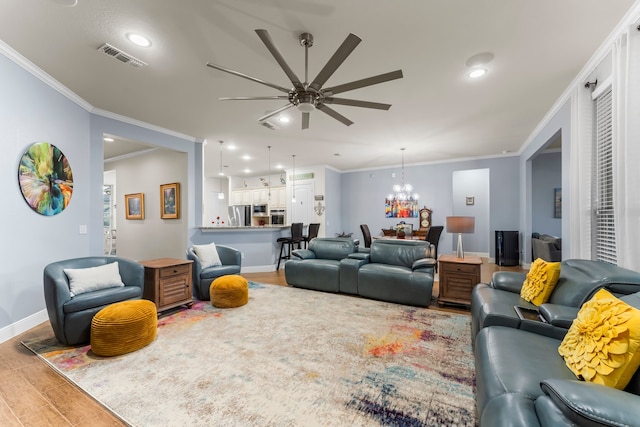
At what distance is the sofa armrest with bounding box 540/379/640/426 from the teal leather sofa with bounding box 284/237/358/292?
3430 millimetres

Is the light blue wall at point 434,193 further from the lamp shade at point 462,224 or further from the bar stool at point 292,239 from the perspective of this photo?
the lamp shade at point 462,224

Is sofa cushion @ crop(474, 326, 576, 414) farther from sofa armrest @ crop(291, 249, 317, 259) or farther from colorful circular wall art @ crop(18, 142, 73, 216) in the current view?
colorful circular wall art @ crop(18, 142, 73, 216)

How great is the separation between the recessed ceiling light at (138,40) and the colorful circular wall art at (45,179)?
6.03 ft

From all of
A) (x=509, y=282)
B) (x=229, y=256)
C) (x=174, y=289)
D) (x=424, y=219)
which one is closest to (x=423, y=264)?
(x=509, y=282)

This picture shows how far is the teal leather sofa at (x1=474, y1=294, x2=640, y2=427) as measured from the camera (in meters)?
0.83

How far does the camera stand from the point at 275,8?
2.09 meters

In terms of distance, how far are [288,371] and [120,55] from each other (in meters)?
3.44

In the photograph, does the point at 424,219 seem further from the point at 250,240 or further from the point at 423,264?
the point at 250,240

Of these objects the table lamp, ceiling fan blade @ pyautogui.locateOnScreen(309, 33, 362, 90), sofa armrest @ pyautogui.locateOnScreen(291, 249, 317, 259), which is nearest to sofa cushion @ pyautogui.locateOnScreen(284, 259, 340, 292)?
sofa armrest @ pyautogui.locateOnScreen(291, 249, 317, 259)

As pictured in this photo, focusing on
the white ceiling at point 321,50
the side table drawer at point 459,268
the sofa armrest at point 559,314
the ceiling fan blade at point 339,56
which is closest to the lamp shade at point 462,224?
the side table drawer at point 459,268

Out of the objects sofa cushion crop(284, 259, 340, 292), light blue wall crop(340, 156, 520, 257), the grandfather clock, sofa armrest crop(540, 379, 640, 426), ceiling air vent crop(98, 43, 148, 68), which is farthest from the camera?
the grandfather clock

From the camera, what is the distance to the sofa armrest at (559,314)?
1.68 m

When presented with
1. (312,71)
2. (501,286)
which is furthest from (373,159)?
(501,286)

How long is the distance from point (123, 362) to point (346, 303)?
2.60 m
